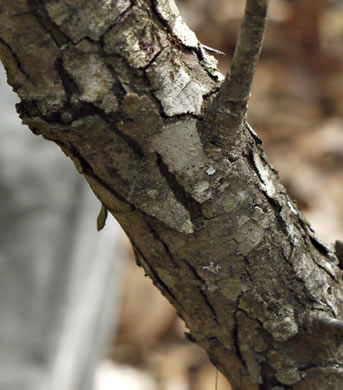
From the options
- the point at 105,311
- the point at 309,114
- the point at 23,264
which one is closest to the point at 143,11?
the point at 23,264

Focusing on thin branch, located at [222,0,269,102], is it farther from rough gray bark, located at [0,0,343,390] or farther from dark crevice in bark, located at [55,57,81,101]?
dark crevice in bark, located at [55,57,81,101]

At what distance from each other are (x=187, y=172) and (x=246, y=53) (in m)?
0.11

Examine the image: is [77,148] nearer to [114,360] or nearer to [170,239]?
[170,239]

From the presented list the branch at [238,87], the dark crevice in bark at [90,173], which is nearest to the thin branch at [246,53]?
the branch at [238,87]

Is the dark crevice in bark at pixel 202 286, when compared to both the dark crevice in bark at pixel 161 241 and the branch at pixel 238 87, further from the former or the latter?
the branch at pixel 238 87

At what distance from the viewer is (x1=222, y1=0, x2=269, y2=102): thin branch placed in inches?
17.1

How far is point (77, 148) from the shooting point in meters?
0.48

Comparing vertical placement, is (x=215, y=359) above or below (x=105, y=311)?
below

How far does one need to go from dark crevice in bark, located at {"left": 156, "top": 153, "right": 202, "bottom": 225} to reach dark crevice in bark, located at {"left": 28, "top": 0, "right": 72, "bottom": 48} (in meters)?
0.12

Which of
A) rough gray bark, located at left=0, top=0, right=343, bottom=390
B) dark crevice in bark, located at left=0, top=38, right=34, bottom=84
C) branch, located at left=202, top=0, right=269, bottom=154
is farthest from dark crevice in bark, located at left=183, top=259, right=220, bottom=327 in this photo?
dark crevice in bark, located at left=0, top=38, right=34, bottom=84

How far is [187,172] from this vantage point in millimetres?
502

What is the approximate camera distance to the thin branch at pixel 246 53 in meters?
0.43

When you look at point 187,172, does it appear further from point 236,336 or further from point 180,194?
point 236,336

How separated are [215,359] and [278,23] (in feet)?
10.1
